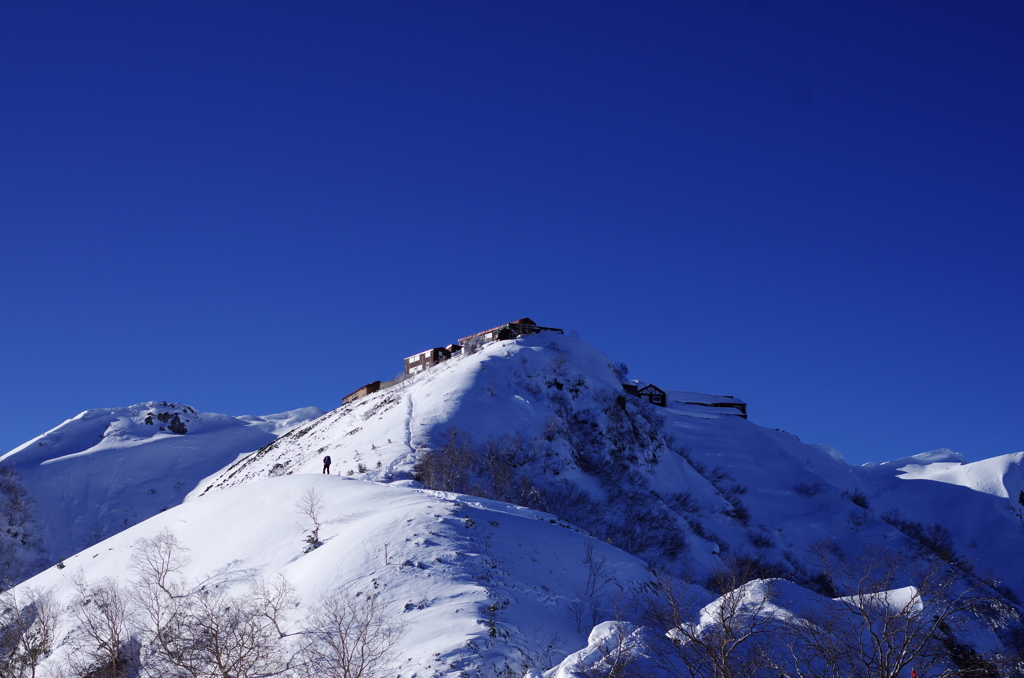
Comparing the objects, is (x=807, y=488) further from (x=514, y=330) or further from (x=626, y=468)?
(x=514, y=330)

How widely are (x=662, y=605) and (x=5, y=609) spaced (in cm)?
3059

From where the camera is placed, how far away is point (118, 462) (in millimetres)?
78000

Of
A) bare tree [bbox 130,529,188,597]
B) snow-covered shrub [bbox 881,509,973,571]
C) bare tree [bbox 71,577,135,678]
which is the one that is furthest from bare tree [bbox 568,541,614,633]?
snow-covered shrub [bbox 881,509,973,571]

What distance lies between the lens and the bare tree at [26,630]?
87.0 feet

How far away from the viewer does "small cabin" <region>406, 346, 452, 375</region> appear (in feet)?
244

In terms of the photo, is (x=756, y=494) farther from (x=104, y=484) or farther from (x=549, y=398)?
(x=104, y=484)

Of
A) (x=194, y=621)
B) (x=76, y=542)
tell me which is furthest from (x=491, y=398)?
(x=76, y=542)

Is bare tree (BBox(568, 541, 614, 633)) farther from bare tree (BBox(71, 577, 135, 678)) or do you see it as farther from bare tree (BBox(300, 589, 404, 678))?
bare tree (BBox(71, 577, 135, 678))

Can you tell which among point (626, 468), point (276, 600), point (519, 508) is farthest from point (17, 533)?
point (626, 468)

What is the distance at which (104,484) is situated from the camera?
7294 centimetres

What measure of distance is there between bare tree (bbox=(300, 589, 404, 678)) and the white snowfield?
1.96 ft

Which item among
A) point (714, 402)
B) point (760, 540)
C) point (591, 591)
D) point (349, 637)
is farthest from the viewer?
point (714, 402)

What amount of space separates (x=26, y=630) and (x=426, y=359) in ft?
160

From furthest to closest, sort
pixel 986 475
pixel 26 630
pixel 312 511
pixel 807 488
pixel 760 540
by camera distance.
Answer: pixel 986 475 < pixel 807 488 < pixel 760 540 < pixel 312 511 < pixel 26 630
